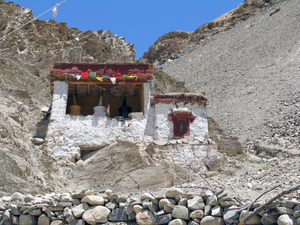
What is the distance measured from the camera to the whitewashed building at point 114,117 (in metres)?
13.0

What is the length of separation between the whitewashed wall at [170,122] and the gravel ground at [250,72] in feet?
17.1

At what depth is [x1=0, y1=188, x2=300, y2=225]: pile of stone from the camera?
554 cm

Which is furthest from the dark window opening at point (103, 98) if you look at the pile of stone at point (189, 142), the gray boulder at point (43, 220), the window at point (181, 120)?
the gray boulder at point (43, 220)

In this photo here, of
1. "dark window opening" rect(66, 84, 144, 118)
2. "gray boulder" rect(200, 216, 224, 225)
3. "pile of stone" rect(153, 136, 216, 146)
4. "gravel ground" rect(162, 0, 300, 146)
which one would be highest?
"gravel ground" rect(162, 0, 300, 146)

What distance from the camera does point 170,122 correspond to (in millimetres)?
13742

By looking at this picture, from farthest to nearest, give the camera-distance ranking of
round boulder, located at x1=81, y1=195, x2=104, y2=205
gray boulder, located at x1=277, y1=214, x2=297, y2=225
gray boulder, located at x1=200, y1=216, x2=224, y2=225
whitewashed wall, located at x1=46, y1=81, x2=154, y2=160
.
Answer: whitewashed wall, located at x1=46, y1=81, x2=154, y2=160 < round boulder, located at x1=81, y1=195, x2=104, y2=205 < gray boulder, located at x1=200, y1=216, x2=224, y2=225 < gray boulder, located at x1=277, y1=214, x2=297, y2=225

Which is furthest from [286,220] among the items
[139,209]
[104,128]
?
[104,128]

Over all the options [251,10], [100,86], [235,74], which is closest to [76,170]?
[100,86]

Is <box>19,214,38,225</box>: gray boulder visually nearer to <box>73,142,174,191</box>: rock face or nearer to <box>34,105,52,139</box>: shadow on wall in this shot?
<box>73,142,174,191</box>: rock face

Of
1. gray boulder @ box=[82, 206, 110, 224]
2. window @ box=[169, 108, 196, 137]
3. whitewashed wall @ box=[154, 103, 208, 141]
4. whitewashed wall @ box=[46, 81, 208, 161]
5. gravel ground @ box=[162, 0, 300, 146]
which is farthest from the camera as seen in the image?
gravel ground @ box=[162, 0, 300, 146]

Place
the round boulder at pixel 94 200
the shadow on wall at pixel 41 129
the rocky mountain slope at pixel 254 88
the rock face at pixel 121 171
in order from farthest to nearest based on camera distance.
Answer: the shadow on wall at pixel 41 129 → the rocky mountain slope at pixel 254 88 → the rock face at pixel 121 171 → the round boulder at pixel 94 200

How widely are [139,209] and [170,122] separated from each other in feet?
25.4

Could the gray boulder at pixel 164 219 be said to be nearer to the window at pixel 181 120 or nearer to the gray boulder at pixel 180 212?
the gray boulder at pixel 180 212

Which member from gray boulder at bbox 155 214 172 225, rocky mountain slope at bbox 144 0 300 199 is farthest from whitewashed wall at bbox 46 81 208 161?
gray boulder at bbox 155 214 172 225
